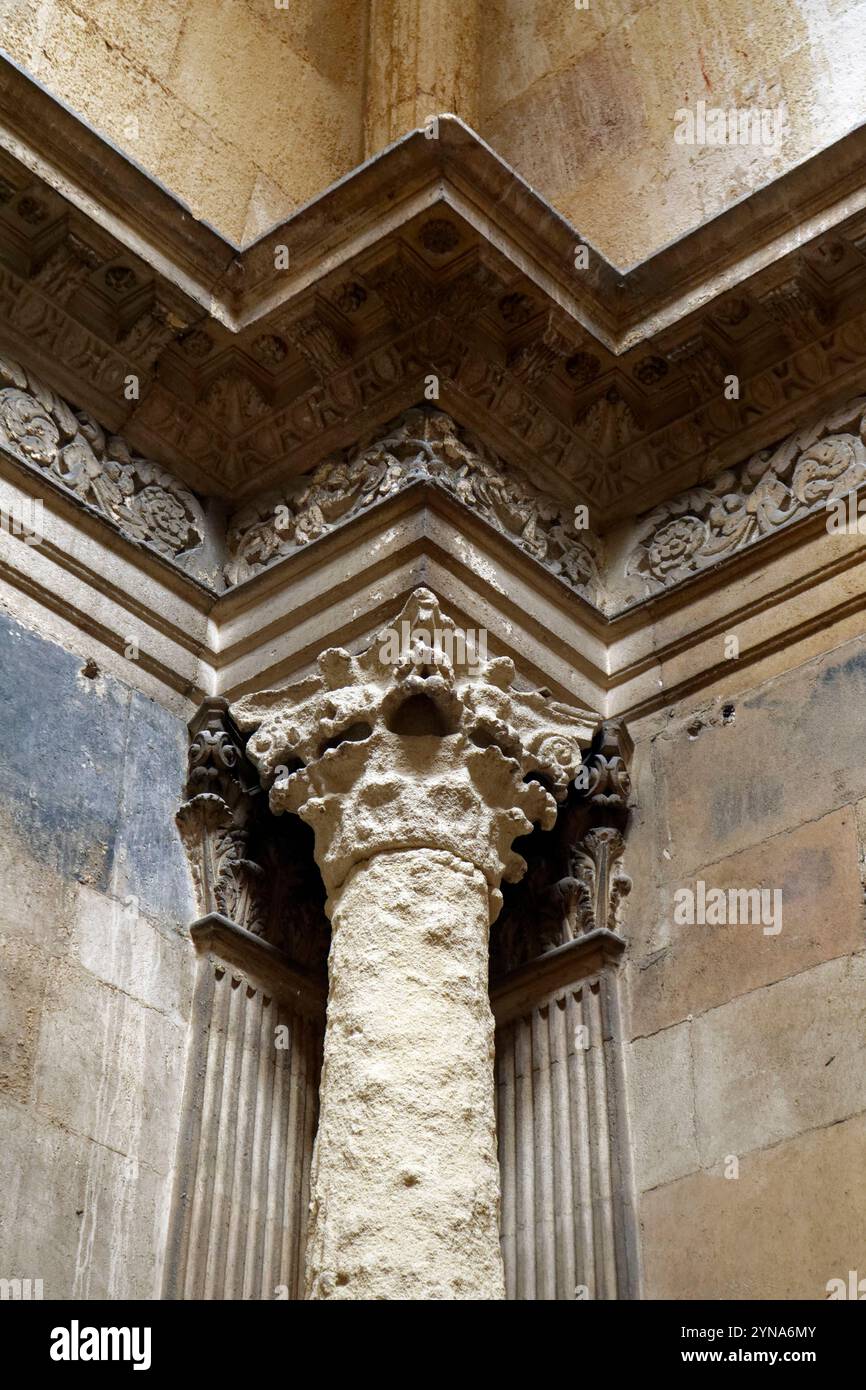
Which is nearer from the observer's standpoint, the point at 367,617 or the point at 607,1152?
the point at 607,1152

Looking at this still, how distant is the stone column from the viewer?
5246 mm

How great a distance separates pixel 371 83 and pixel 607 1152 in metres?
5.96

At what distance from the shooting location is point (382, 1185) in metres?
5.29

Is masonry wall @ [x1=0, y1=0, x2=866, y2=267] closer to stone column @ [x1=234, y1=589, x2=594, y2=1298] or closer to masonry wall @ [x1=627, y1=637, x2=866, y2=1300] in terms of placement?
masonry wall @ [x1=627, y1=637, x2=866, y2=1300]

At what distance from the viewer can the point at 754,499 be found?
723 centimetres

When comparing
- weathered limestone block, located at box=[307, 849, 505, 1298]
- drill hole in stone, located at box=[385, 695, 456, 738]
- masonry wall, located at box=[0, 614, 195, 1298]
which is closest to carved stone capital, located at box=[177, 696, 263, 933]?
masonry wall, located at box=[0, 614, 195, 1298]

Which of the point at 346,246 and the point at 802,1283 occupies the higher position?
the point at 346,246

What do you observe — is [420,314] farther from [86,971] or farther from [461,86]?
[461,86]

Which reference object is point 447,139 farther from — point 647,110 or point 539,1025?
point 539,1025

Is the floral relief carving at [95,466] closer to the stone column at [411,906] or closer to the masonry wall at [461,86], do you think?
the stone column at [411,906]

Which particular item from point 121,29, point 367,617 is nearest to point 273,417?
point 367,617

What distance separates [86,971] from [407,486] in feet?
6.76

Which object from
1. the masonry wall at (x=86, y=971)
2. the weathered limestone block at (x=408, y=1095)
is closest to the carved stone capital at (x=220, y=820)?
the masonry wall at (x=86, y=971)
